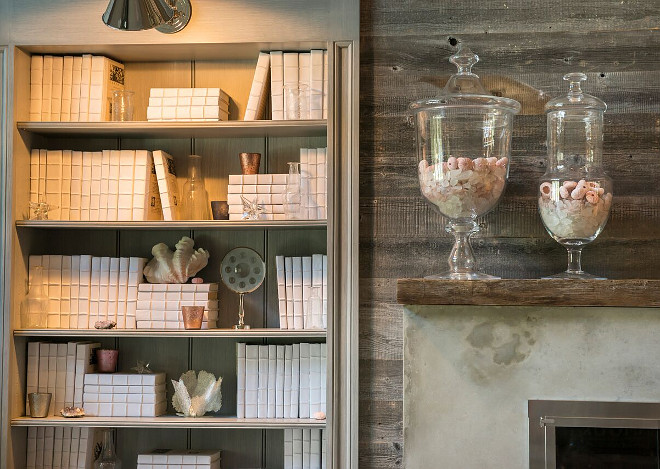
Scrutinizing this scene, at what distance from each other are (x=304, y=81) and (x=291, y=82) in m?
0.05

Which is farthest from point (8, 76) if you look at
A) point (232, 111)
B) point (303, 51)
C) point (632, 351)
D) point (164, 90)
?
point (632, 351)

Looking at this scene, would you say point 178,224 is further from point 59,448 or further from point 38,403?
point 59,448

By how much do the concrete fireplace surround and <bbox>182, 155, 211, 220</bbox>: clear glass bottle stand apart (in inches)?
38.6

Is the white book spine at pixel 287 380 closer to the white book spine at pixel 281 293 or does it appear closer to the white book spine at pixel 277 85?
the white book spine at pixel 281 293

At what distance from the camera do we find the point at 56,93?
10.3ft

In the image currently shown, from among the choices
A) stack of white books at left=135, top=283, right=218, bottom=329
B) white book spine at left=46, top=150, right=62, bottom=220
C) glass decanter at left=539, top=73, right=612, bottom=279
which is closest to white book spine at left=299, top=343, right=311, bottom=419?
stack of white books at left=135, top=283, right=218, bottom=329

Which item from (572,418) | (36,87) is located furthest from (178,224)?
(572,418)

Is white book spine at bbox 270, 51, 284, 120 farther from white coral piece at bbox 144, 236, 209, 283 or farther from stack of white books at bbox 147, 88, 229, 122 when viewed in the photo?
white coral piece at bbox 144, 236, 209, 283

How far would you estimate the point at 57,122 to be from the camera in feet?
10.0

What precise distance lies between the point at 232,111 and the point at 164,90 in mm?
289

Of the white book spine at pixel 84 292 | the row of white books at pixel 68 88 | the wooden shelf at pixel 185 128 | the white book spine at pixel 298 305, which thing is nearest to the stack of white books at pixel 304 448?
the white book spine at pixel 298 305

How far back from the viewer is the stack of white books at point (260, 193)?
307cm

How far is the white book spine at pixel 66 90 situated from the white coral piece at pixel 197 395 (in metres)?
1.07

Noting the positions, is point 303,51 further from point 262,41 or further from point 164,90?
point 164,90
